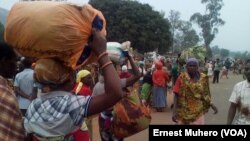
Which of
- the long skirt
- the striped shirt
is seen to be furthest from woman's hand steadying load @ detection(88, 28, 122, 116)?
the long skirt

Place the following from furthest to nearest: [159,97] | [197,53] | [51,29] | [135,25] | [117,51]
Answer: [135,25], [159,97], [197,53], [117,51], [51,29]

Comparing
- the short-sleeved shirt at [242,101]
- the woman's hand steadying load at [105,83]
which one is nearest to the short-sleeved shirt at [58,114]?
the woman's hand steadying load at [105,83]

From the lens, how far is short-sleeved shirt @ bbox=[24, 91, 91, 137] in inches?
99.2

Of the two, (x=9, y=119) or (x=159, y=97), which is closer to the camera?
(x=9, y=119)

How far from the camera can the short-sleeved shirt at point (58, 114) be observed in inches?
99.2

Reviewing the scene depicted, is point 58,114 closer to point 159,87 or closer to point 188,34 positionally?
point 159,87

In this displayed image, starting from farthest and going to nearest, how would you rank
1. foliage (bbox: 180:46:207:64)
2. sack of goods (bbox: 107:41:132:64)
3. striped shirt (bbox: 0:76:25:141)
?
foliage (bbox: 180:46:207:64) < sack of goods (bbox: 107:41:132:64) < striped shirt (bbox: 0:76:25:141)

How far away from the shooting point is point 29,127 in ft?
8.65

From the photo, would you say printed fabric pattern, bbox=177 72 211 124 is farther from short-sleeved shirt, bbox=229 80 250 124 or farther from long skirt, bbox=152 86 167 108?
long skirt, bbox=152 86 167 108

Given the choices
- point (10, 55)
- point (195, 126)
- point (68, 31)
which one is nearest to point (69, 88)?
point (68, 31)

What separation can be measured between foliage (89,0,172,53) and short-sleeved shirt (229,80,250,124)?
31837mm

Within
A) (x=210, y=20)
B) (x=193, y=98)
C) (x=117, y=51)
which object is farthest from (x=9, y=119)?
(x=210, y=20)

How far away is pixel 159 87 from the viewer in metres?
14.6

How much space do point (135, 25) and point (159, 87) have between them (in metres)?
23.7
